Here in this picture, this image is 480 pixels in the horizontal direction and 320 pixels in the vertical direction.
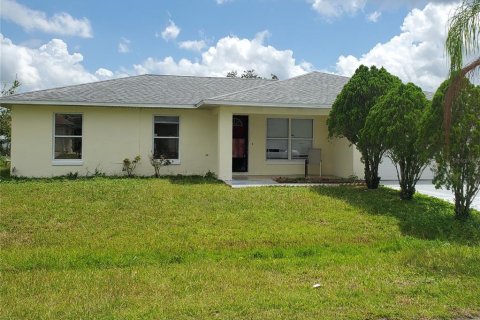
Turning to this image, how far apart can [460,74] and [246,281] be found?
463 cm

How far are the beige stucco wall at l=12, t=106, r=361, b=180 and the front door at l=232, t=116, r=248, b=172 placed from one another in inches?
10.2

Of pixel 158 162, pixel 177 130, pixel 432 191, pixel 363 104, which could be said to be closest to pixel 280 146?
pixel 177 130

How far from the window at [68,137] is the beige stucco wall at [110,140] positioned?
234 millimetres

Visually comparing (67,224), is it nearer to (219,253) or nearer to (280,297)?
(219,253)

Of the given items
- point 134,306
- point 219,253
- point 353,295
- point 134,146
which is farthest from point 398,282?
point 134,146

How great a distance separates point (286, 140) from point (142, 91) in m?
6.19

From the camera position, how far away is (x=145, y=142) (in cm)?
1677

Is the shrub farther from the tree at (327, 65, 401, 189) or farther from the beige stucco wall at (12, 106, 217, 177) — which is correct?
the tree at (327, 65, 401, 189)

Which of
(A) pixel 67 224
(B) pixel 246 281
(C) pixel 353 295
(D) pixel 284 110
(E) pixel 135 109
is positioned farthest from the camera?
(E) pixel 135 109

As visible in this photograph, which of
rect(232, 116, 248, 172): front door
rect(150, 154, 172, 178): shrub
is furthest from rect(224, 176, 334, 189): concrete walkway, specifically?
rect(150, 154, 172, 178): shrub

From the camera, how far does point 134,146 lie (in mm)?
16703

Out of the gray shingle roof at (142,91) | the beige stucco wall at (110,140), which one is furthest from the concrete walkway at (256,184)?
the gray shingle roof at (142,91)

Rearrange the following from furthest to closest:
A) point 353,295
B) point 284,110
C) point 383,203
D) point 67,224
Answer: point 284,110 < point 383,203 < point 67,224 < point 353,295

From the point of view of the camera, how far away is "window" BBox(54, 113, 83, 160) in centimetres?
1625
